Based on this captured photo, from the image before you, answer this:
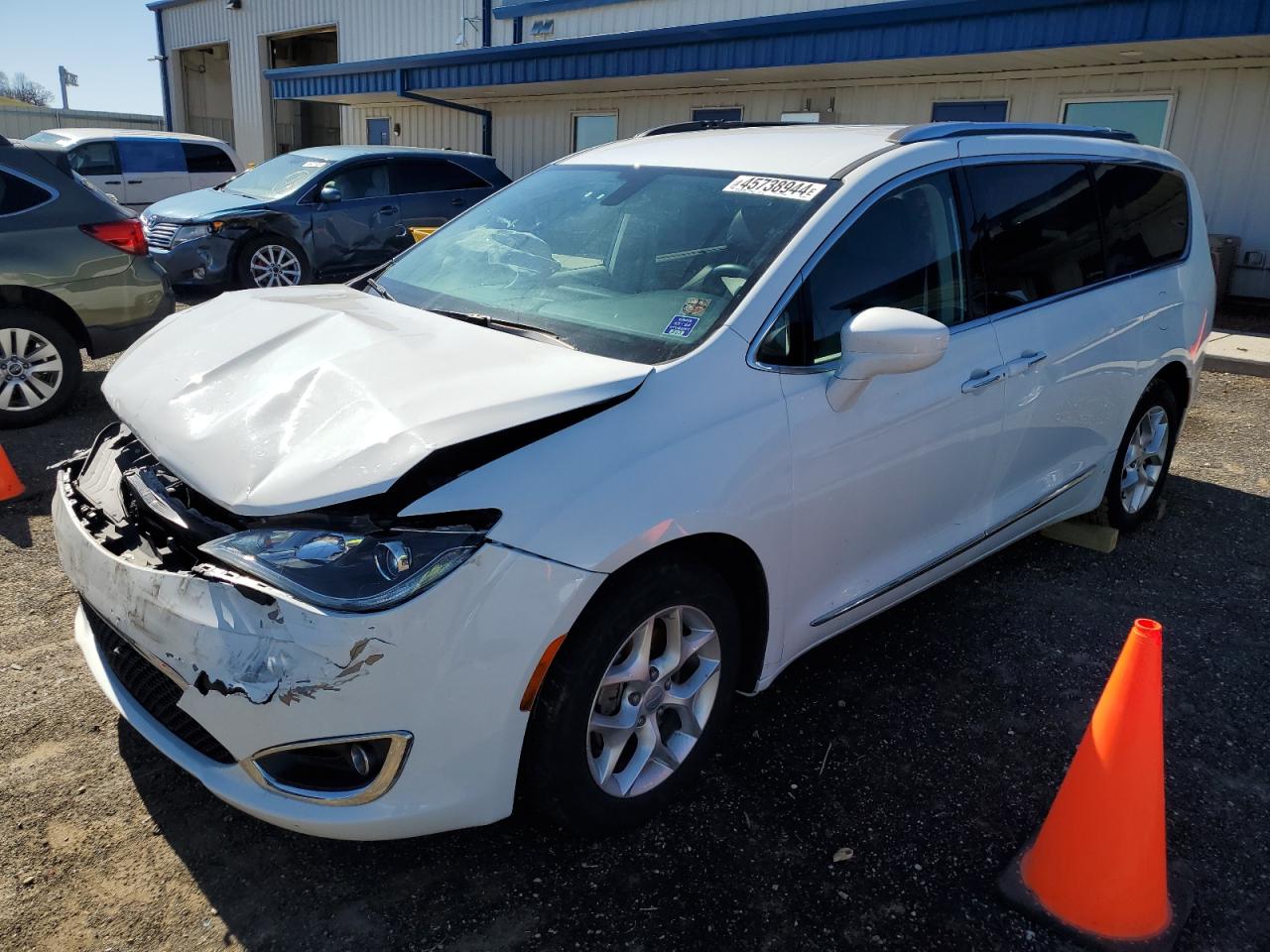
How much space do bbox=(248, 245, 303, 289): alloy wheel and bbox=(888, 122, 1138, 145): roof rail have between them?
7.79 metres

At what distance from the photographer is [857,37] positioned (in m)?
11.1

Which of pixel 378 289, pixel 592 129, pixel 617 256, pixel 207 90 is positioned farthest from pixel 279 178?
pixel 207 90

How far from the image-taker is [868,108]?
12.6m

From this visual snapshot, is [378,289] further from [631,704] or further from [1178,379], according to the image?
[1178,379]

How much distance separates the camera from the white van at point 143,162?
43.5ft

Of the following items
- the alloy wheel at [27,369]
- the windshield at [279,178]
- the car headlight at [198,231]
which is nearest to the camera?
the alloy wheel at [27,369]

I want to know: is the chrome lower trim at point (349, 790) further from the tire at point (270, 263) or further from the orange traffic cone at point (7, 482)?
the tire at point (270, 263)

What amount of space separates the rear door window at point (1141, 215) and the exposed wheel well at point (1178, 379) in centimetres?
50

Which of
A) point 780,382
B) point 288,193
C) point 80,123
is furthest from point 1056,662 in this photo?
point 80,123

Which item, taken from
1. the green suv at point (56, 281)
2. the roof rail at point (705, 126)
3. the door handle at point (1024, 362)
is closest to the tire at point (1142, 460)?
the door handle at point (1024, 362)

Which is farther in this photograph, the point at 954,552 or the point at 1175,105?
the point at 1175,105

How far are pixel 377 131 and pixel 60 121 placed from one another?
20.2 metres

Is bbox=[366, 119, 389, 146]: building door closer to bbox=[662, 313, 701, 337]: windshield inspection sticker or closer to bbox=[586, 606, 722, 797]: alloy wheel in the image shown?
bbox=[662, 313, 701, 337]: windshield inspection sticker

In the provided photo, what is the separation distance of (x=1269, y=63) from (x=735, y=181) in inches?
379
